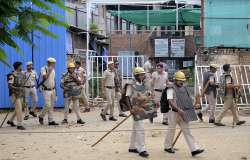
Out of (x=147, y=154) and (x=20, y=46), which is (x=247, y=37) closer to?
(x=147, y=154)

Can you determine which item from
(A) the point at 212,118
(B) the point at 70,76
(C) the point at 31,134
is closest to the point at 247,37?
(A) the point at 212,118

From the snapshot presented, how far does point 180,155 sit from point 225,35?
11076 mm

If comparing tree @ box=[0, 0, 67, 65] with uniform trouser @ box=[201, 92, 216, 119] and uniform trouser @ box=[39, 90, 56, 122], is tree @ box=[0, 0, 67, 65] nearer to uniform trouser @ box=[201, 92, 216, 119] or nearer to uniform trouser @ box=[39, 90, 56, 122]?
uniform trouser @ box=[39, 90, 56, 122]

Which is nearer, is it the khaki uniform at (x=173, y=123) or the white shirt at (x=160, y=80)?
the khaki uniform at (x=173, y=123)

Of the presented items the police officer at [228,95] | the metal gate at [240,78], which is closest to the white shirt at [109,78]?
the police officer at [228,95]

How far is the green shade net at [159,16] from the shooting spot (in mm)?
27812

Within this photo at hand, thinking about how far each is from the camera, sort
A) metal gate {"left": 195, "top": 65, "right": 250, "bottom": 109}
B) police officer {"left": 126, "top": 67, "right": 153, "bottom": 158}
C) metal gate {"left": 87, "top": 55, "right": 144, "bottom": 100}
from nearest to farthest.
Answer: police officer {"left": 126, "top": 67, "right": 153, "bottom": 158}, metal gate {"left": 195, "top": 65, "right": 250, "bottom": 109}, metal gate {"left": 87, "top": 55, "right": 144, "bottom": 100}

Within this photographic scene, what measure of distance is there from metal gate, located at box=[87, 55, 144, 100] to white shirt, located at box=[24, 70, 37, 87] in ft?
15.1

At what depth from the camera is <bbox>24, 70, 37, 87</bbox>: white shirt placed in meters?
15.4

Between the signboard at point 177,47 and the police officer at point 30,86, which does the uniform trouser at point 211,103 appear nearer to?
the police officer at point 30,86

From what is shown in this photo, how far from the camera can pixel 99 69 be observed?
2155 cm

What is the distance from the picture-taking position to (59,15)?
441 centimetres

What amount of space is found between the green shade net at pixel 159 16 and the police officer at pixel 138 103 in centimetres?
1717

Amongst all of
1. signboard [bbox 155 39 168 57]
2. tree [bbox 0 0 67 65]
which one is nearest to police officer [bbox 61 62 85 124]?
tree [bbox 0 0 67 65]
